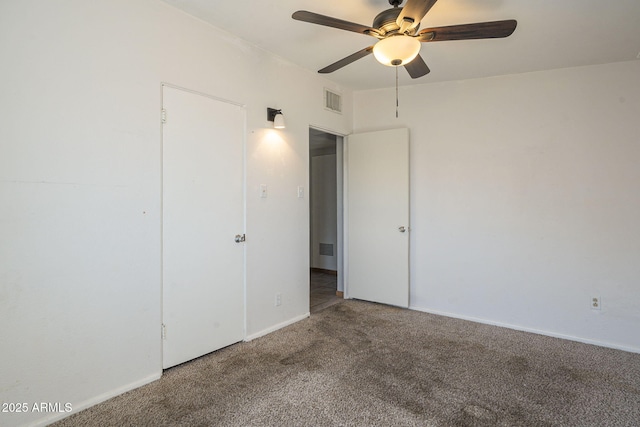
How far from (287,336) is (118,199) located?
72.1 inches

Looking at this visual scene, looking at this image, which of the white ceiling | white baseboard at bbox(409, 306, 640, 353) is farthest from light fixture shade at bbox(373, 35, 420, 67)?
white baseboard at bbox(409, 306, 640, 353)

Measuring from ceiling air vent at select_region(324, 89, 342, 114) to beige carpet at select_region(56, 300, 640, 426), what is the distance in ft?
8.04

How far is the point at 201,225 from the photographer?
2639 mm

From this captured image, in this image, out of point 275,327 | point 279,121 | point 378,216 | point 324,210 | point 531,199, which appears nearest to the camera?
point 279,121

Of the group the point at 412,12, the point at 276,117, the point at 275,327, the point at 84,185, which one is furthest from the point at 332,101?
the point at 84,185

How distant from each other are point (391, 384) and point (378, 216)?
2.14 m

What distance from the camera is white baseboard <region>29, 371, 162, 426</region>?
185 cm

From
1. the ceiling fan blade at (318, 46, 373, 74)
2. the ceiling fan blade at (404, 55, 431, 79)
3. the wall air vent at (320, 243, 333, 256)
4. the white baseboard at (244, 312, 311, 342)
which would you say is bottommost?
the white baseboard at (244, 312, 311, 342)

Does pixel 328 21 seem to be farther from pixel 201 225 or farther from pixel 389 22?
pixel 201 225

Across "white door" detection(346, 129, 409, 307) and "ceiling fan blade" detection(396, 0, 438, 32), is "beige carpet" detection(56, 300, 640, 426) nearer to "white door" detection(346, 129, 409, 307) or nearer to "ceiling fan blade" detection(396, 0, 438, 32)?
"white door" detection(346, 129, 409, 307)

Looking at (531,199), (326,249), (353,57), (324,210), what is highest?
(353,57)

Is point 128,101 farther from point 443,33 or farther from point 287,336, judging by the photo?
point 287,336

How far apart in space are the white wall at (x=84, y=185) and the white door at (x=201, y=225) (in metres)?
0.10

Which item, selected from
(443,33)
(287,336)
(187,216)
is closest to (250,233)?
(187,216)
